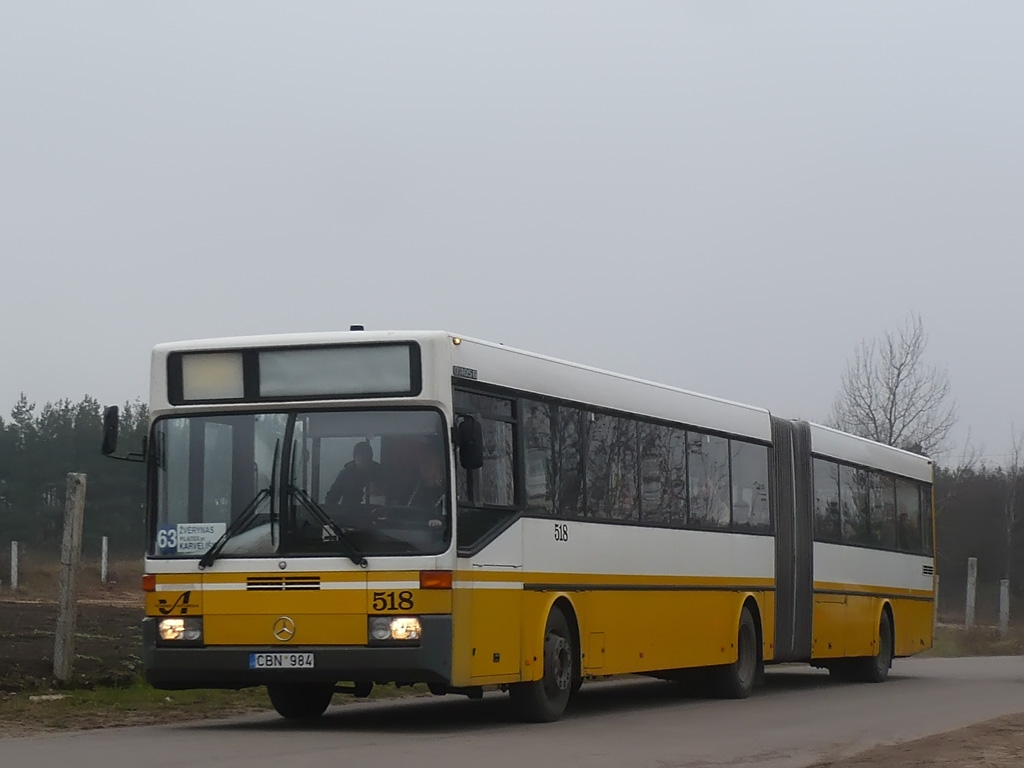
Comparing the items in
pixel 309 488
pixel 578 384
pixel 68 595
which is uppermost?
pixel 578 384

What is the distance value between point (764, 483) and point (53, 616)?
13442 mm

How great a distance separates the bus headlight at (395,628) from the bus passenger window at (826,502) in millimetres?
10511

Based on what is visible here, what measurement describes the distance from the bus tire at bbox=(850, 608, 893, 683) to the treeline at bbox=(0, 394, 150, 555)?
6254 centimetres

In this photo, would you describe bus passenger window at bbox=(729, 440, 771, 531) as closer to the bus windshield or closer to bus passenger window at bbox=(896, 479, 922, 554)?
bus passenger window at bbox=(896, 479, 922, 554)

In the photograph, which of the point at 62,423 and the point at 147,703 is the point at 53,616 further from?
the point at 62,423

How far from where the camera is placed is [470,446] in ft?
45.9

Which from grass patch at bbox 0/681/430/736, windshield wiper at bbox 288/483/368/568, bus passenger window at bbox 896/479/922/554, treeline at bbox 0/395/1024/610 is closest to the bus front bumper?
windshield wiper at bbox 288/483/368/568

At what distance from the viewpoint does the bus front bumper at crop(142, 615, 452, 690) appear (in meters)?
13.7

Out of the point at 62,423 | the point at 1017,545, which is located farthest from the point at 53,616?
the point at 62,423

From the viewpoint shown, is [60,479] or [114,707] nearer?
[114,707]

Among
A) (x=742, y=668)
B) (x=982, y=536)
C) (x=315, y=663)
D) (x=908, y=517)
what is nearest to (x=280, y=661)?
(x=315, y=663)

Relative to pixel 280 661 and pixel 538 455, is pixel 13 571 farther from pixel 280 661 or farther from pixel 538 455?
pixel 280 661

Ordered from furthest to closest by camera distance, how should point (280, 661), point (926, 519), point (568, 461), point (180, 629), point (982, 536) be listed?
point (982, 536) < point (926, 519) < point (568, 461) < point (180, 629) < point (280, 661)

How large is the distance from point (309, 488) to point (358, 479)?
390 mm
